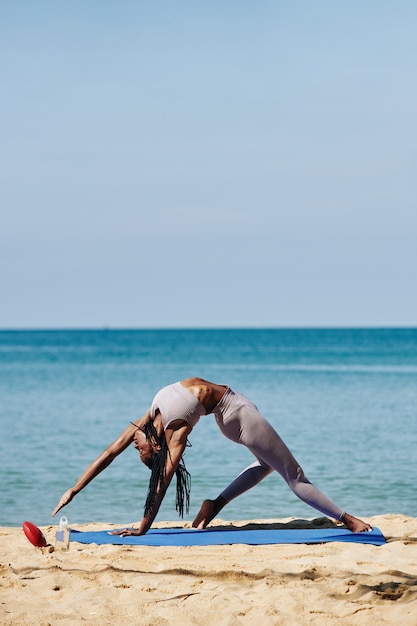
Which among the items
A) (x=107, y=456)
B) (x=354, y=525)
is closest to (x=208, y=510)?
(x=107, y=456)

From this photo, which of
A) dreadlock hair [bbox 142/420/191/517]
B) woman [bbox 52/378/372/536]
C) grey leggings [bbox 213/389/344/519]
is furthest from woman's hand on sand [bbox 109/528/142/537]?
grey leggings [bbox 213/389/344/519]

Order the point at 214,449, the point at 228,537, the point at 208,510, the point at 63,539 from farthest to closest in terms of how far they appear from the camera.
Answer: the point at 214,449, the point at 208,510, the point at 228,537, the point at 63,539

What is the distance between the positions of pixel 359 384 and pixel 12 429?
19.4 meters

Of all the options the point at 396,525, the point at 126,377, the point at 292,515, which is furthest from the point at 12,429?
the point at 126,377

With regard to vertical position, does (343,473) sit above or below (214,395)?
below

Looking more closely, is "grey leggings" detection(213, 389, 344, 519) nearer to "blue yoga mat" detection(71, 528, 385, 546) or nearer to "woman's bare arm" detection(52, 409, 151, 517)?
"blue yoga mat" detection(71, 528, 385, 546)

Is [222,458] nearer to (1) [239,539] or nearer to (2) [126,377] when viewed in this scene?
(1) [239,539]

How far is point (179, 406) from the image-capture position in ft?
23.4

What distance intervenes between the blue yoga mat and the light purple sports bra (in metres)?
0.83

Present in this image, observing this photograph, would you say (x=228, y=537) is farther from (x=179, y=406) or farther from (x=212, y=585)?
(x=212, y=585)

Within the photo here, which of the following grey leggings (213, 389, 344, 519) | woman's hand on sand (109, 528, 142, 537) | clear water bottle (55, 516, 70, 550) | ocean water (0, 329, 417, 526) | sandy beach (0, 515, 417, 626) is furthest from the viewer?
ocean water (0, 329, 417, 526)

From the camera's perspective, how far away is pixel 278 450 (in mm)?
7270

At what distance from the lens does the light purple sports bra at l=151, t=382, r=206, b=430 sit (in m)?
7.13

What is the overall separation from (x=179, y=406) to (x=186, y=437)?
247mm
